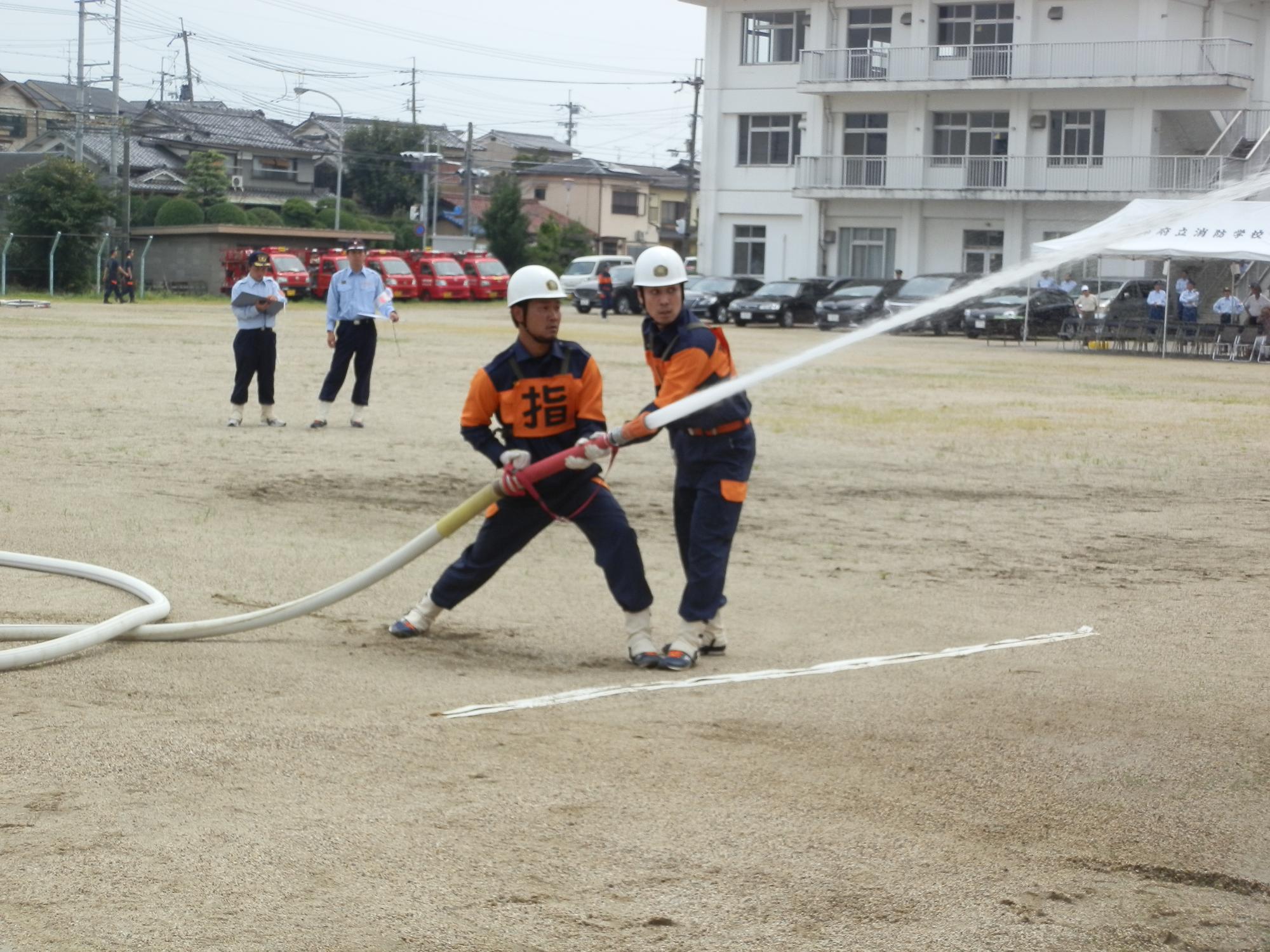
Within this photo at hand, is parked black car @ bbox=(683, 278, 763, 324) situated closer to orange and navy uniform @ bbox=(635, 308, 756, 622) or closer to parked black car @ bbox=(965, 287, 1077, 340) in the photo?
parked black car @ bbox=(965, 287, 1077, 340)

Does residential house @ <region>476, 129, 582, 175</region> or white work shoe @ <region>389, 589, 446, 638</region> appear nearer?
white work shoe @ <region>389, 589, 446, 638</region>

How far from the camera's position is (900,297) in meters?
43.1

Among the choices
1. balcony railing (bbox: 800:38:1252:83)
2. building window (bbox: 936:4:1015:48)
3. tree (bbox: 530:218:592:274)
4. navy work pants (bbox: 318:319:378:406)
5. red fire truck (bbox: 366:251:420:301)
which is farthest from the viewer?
tree (bbox: 530:218:592:274)

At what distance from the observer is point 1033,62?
5088 centimetres

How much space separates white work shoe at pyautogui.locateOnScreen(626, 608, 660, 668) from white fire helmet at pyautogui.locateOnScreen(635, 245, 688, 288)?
4.86 feet

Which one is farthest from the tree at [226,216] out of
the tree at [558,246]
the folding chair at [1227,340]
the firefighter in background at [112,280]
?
the folding chair at [1227,340]

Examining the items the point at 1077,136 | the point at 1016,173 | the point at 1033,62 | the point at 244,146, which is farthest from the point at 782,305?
the point at 244,146

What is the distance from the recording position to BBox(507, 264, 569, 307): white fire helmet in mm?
6918

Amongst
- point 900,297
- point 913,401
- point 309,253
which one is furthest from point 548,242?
point 913,401

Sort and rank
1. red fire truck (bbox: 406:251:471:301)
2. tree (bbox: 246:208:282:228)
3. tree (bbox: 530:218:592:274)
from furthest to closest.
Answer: tree (bbox: 530:218:592:274) < tree (bbox: 246:208:282:228) < red fire truck (bbox: 406:251:471:301)

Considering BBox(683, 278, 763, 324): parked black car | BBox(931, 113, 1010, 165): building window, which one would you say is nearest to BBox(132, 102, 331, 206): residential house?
BBox(683, 278, 763, 324): parked black car

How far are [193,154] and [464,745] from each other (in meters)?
73.1

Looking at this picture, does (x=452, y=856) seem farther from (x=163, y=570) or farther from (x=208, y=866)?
(x=163, y=570)

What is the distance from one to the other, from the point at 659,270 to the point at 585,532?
1.27 metres
